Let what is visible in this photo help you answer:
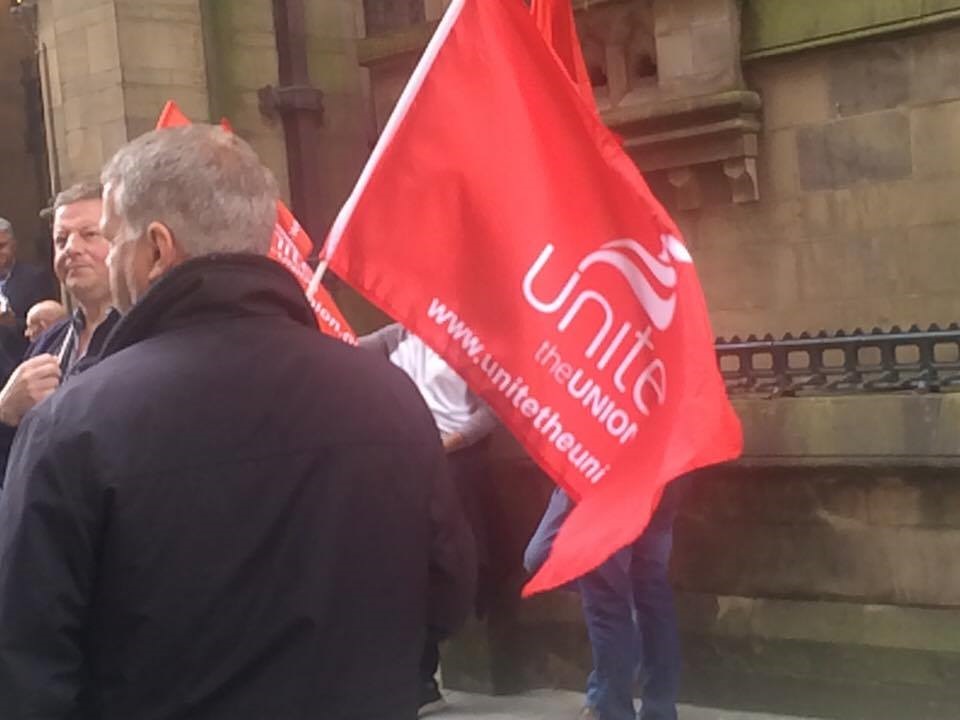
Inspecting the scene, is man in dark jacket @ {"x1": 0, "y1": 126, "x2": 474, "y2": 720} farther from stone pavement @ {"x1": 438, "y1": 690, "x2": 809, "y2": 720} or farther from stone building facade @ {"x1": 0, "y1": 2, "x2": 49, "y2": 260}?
stone building facade @ {"x1": 0, "y1": 2, "x2": 49, "y2": 260}

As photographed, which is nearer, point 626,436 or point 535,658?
point 626,436

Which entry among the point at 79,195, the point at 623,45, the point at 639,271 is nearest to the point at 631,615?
the point at 639,271

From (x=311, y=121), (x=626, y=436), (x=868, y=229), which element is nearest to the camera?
(x=626, y=436)

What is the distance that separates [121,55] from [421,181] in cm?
465

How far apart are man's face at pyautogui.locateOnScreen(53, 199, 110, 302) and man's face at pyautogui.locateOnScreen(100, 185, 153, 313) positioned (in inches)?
56.0

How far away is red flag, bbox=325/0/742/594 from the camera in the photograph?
13.0ft

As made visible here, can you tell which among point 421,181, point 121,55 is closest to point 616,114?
point 121,55

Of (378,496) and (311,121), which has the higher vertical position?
(311,121)

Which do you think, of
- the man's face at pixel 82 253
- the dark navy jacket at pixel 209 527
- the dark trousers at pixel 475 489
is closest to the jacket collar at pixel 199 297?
the dark navy jacket at pixel 209 527

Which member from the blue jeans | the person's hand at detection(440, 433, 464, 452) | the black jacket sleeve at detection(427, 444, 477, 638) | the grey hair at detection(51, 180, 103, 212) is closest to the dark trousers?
the person's hand at detection(440, 433, 464, 452)

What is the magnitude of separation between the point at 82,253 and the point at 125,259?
152cm

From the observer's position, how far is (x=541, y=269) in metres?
4.07

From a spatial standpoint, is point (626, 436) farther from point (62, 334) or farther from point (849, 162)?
point (849, 162)

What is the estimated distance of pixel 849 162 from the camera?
23.2 feet
